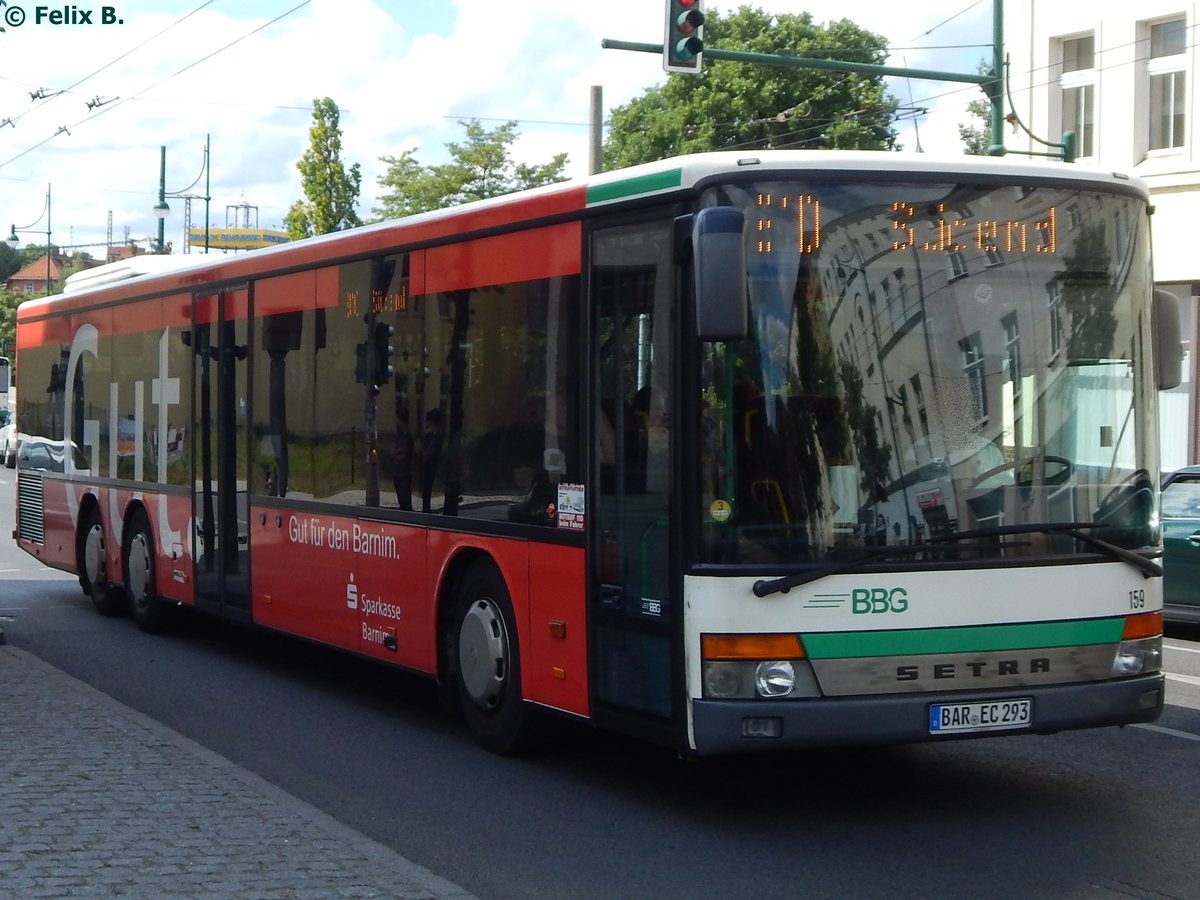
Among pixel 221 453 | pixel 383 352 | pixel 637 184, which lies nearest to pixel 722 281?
pixel 637 184

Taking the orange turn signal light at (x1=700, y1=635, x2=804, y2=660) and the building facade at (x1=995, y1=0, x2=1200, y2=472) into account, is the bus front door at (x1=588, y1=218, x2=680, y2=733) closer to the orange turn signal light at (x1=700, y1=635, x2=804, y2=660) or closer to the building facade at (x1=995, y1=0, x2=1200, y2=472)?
the orange turn signal light at (x1=700, y1=635, x2=804, y2=660)

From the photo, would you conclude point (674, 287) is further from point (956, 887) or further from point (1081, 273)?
point (956, 887)

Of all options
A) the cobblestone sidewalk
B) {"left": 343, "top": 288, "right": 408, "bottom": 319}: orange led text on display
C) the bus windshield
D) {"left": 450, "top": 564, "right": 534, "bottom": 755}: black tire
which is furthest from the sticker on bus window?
{"left": 343, "top": 288, "right": 408, "bottom": 319}: orange led text on display

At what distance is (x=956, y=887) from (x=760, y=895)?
2.45 ft

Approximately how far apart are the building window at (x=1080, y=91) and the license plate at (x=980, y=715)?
21378mm

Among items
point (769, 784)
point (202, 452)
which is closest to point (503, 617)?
point (769, 784)

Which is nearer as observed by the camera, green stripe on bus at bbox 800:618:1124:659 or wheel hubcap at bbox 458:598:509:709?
green stripe on bus at bbox 800:618:1124:659

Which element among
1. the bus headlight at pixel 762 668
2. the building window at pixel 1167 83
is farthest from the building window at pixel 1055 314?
the building window at pixel 1167 83

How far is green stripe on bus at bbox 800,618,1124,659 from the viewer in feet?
23.8

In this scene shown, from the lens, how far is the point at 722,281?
23.0 ft

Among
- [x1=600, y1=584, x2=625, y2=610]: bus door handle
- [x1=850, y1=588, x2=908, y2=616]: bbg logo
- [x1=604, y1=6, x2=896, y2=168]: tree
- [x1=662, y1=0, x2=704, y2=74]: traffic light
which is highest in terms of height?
[x1=604, y1=6, x2=896, y2=168]: tree

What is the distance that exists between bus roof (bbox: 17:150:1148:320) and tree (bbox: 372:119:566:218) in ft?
138

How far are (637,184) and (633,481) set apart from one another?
1.35 meters

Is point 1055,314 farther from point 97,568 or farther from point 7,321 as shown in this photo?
A: point 7,321
